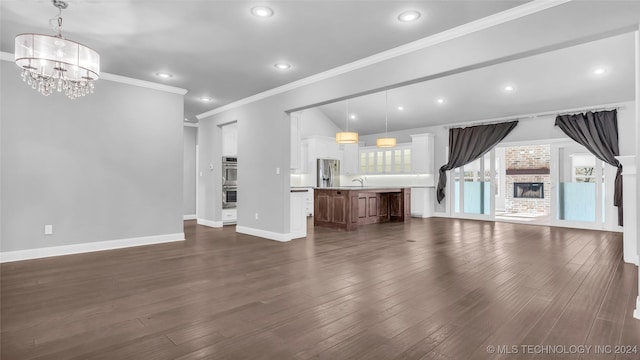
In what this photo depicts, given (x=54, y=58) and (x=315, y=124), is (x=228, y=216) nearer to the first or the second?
(x=315, y=124)

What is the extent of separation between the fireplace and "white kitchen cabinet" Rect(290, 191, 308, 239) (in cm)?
905

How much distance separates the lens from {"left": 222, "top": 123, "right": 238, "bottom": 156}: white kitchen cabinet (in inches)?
309

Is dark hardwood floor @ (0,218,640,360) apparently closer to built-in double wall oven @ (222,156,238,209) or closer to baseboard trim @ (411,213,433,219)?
built-in double wall oven @ (222,156,238,209)

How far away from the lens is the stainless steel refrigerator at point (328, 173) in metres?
10.1

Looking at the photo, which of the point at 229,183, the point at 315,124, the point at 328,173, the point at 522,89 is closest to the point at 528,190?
the point at 522,89

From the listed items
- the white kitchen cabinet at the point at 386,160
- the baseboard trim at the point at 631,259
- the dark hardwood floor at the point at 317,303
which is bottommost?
the dark hardwood floor at the point at 317,303

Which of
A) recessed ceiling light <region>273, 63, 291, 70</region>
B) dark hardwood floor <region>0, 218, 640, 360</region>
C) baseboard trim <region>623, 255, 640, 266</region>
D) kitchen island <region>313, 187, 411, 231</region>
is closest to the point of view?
dark hardwood floor <region>0, 218, 640, 360</region>

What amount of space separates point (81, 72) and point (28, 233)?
2623 mm

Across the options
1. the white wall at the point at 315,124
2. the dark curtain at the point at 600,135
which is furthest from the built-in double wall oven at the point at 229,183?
the dark curtain at the point at 600,135

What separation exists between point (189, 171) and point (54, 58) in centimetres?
637

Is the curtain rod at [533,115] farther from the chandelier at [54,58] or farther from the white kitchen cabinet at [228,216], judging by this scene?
the chandelier at [54,58]

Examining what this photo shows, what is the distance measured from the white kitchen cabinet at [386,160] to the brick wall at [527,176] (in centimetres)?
396

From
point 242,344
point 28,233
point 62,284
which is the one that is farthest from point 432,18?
point 28,233

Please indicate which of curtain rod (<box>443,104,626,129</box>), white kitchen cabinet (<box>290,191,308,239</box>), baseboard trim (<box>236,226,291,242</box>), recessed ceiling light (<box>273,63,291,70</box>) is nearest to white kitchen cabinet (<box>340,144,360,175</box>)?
curtain rod (<box>443,104,626,129</box>)
